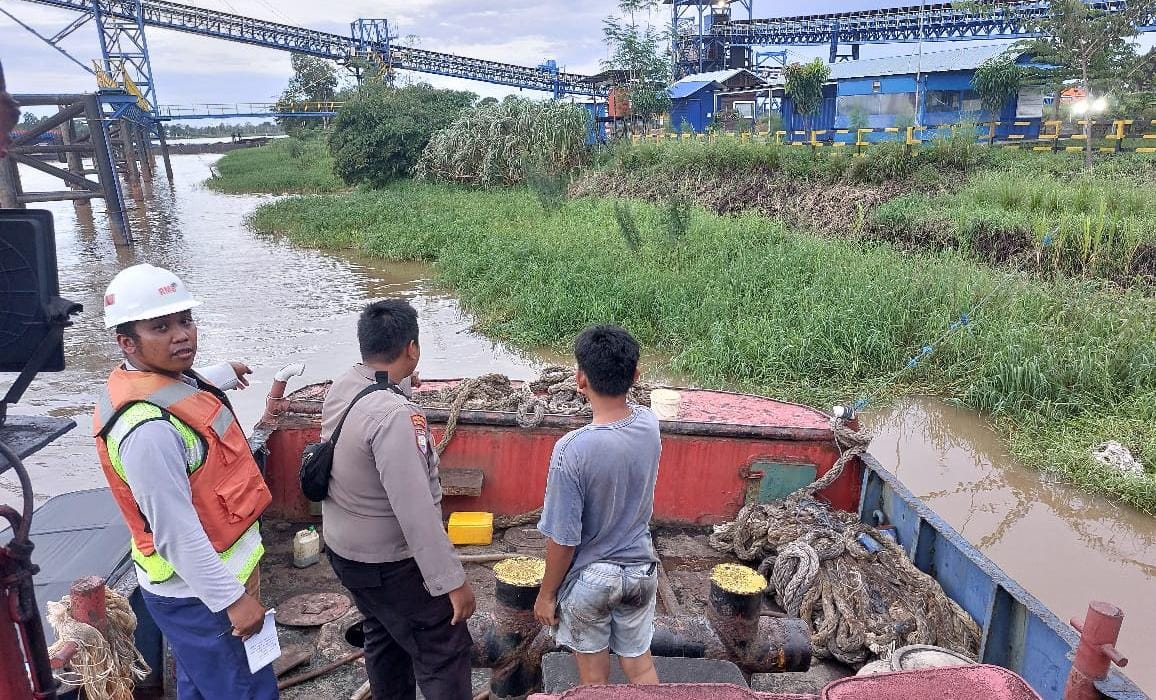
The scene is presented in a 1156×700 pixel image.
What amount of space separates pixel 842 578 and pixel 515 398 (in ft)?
6.56

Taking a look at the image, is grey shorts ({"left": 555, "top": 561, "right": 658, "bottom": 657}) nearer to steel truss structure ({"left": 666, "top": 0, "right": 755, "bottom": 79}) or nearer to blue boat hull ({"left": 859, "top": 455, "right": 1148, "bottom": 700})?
blue boat hull ({"left": 859, "top": 455, "right": 1148, "bottom": 700})

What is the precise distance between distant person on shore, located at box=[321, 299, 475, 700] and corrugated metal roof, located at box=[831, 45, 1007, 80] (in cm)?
2251

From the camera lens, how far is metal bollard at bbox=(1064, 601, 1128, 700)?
1855mm

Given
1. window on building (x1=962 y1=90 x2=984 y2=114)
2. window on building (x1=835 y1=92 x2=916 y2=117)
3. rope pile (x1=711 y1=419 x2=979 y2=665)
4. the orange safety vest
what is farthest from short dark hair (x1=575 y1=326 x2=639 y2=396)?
window on building (x1=835 y1=92 x2=916 y2=117)

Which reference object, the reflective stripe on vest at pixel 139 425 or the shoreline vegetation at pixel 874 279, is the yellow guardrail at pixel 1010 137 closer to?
the shoreline vegetation at pixel 874 279

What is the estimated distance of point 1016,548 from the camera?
17.0 feet

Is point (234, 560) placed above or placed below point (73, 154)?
below

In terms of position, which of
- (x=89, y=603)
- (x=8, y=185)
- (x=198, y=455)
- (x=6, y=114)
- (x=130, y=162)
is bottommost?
(x=89, y=603)

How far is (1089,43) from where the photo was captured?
46.9 ft

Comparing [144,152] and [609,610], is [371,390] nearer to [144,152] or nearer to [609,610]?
[609,610]

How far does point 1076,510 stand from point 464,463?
4605 millimetres

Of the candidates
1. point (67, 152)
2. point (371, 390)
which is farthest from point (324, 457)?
point (67, 152)

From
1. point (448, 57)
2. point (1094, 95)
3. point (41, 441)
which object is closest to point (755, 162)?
point (1094, 95)

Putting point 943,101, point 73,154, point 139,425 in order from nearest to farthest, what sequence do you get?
1. point 139,425
2. point 73,154
3. point 943,101
